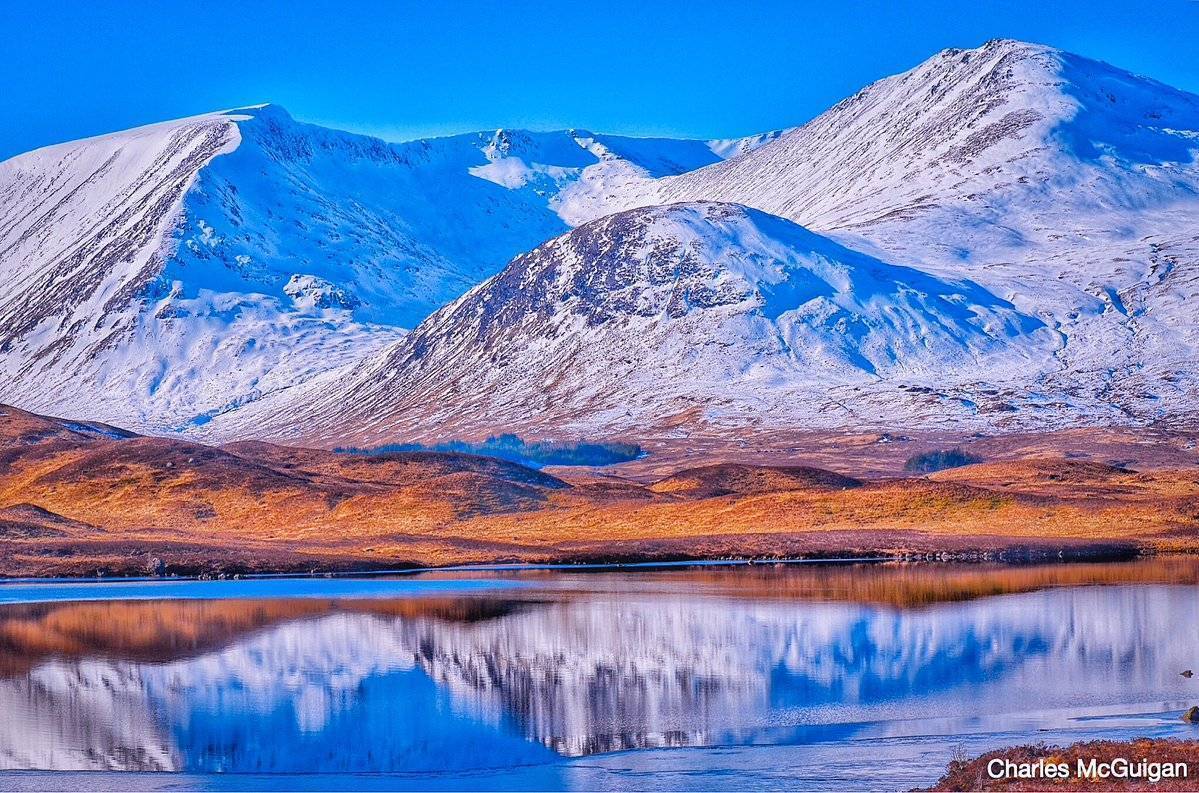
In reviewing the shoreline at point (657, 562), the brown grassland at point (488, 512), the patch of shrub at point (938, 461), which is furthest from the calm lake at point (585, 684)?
the patch of shrub at point (938, 461)

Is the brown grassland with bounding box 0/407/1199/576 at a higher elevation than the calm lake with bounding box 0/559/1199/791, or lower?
higher

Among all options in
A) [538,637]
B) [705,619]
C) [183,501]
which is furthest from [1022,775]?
[183,501]

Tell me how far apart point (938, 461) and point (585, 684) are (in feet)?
518

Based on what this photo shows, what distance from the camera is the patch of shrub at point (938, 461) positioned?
192 m

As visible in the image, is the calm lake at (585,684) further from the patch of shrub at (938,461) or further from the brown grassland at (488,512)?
the patch of shrub at (938,461)

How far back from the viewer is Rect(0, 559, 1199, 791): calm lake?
3262 centimetres

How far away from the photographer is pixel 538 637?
5188 cm

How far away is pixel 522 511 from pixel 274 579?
40.2 meters

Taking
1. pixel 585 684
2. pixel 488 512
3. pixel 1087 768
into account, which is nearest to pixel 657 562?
pixel 488 512

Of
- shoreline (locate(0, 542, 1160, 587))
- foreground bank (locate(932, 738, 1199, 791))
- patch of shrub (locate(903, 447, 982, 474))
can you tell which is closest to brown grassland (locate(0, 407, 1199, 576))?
shoreline (locate(0, 542, 1160, 587))

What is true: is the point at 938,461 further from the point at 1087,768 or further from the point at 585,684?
the point at 1087,768

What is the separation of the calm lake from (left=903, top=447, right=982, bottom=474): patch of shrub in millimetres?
124816

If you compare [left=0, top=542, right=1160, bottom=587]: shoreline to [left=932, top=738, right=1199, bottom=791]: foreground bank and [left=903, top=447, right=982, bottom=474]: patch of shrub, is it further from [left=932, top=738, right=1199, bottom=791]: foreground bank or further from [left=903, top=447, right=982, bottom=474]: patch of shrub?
[left=903, top=447, right=982, bottom=474]: patch of shrub

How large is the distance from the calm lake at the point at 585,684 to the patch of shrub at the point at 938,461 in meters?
125
